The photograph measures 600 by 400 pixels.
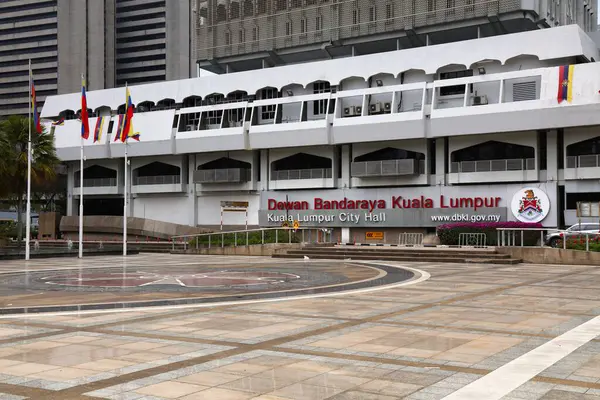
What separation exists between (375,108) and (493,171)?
9.85 metres

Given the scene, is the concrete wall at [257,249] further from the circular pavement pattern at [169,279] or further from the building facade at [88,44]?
the building facade at [88,44]

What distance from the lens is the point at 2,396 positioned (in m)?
Answer: 6.80

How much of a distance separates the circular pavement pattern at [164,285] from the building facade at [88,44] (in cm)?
10508

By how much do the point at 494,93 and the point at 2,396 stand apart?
42.8 m

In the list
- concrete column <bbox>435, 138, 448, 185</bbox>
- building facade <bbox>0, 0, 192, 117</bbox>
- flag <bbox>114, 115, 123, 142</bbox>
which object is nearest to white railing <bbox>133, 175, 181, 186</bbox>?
flag <bbox>114, 115, 123, 142</bbox>

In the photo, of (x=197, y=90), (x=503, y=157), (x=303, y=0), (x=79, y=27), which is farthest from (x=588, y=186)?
(x=79, y=27)

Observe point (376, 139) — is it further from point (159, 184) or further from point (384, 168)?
point (159, 184)

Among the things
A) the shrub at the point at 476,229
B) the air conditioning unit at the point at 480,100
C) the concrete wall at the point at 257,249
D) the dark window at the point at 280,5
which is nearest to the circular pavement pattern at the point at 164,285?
the concrete wall at the point at 257,249

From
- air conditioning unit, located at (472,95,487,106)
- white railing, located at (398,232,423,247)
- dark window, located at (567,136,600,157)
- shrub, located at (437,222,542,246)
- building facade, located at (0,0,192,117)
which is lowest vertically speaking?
white railing, located at (398,232,423,247)

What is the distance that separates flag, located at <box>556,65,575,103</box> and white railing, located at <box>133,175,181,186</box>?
33509mm

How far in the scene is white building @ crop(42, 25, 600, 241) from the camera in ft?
142

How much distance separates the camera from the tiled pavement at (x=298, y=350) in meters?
7.14

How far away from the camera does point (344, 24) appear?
176ft

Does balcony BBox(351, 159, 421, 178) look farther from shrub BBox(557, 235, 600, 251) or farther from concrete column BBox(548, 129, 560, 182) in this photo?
shrub BBox(557, 235, 600, 251)
